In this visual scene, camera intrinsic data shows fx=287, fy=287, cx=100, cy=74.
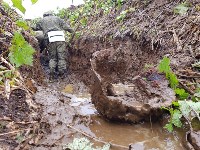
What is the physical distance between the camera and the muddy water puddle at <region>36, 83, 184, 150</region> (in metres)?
3.50

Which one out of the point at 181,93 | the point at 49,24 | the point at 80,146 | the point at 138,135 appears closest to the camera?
the point at 80,146

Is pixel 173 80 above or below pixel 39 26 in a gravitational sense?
below

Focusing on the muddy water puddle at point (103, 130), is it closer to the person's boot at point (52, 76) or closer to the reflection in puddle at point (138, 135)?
the reflection in puddle at point (138, 135)

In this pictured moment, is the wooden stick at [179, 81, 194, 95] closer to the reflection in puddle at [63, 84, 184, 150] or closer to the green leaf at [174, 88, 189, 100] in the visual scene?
Answer: the green leaf at [174, 88, 189, 100]

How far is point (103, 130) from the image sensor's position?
397 cm

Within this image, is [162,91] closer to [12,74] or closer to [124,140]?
[124,140]

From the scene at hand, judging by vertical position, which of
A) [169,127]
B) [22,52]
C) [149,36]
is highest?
[149,36]

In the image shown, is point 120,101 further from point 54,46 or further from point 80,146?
point 54,46

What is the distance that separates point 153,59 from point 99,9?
6.21 m

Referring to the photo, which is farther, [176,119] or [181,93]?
[181,93]

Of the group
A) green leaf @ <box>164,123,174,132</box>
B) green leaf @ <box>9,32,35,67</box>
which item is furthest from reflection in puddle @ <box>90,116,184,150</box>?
green leaf @ <box>9,32,35,67</box>

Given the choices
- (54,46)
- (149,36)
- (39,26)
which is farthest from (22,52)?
(39,26)

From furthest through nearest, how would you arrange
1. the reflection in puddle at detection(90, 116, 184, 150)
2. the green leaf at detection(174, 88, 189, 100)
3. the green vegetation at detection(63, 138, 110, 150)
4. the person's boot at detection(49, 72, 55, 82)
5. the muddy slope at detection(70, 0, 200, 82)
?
the person's boot at detection(49, 72, 55, 82) → the muddy slope at detection(70, 0, 200, 82) → the green leaf at detection(174, 88, 189, 100) → the reflection in puddle at detection(90, 116, 184, 150) → the green vegetation at detection(63, 138, 110, 150)

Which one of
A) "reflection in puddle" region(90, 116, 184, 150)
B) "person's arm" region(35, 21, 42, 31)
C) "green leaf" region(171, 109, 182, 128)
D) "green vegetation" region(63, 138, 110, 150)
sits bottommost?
"reflection in puddle" region(90, 116, 184, 150)
